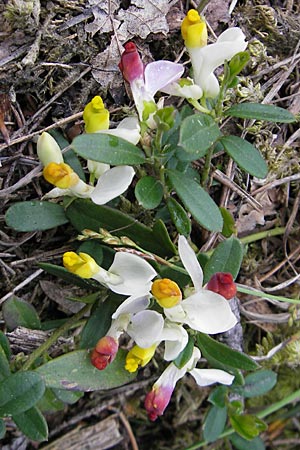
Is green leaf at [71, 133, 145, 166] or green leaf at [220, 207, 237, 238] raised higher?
green leaf at [71, 133, 145, 166]

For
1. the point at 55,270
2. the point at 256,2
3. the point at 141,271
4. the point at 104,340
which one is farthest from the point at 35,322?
the point at 256,2

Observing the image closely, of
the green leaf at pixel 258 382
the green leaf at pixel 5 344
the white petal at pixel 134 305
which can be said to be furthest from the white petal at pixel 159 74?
the green leaf at pixel 258 382

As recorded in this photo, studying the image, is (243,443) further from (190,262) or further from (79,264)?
(79,264)

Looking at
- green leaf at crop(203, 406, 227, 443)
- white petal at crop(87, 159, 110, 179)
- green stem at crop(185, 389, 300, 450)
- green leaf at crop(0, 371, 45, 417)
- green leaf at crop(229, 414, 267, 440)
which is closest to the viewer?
green leaf at crop(0, 371, 45, 417)

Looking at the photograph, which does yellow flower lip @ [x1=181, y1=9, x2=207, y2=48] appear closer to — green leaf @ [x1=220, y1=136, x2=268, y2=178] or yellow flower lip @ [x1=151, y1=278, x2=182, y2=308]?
green leaf @ [x1=220, y1=136, x2=268, y2=178]

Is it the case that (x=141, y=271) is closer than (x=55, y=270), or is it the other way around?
(x=141, y=271)

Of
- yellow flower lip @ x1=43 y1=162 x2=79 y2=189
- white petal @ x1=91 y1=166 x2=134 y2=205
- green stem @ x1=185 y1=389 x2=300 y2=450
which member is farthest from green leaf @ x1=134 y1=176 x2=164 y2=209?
green stem @ x1=185 y1=389 x2=300 y2=450

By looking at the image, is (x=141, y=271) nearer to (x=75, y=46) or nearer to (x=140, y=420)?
(x=75, y=46)
